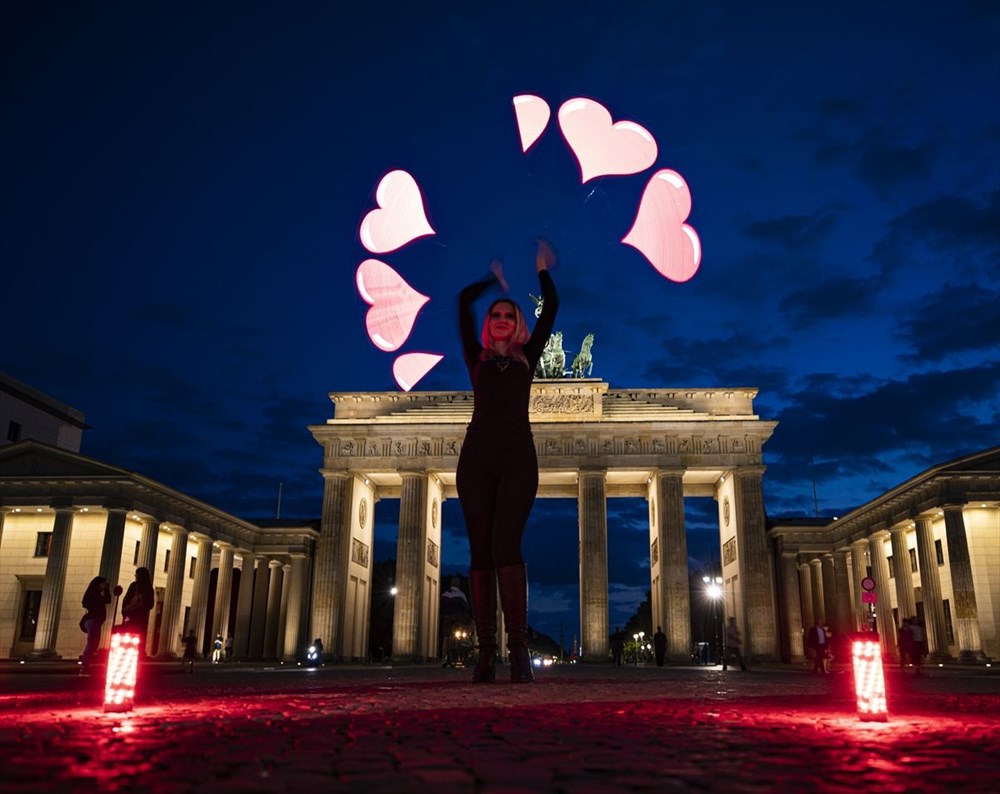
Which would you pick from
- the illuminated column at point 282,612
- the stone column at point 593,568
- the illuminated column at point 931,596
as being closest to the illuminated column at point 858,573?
the illuminated column at point 931,596

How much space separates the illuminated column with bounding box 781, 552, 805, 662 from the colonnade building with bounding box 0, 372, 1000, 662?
14cm

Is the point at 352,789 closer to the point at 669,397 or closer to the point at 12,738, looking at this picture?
the point at 12,738

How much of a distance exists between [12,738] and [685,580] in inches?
1704

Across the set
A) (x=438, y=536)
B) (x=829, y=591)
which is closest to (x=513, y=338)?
(x=438, y=536)

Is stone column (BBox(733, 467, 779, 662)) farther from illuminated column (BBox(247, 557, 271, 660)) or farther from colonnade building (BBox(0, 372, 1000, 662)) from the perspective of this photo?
illuminated column (BBox(247, 557, 271, 660))

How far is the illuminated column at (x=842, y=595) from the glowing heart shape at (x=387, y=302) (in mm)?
39146

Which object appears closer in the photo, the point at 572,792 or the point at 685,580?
the point at 572,792

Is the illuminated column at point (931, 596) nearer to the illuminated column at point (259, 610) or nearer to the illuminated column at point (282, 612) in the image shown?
the illuminated column at point (282, 612)

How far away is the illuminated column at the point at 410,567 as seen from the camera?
44656 millimetres

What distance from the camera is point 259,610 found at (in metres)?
50.9

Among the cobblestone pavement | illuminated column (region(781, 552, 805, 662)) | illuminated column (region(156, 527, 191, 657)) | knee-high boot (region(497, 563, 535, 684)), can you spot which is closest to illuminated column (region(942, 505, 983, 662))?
illuminated column (region(781, 552, 805, 662))

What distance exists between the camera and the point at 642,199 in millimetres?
14297

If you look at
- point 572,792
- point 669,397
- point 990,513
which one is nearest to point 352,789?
point 572,792

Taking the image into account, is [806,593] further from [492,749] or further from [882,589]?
[492,749]
